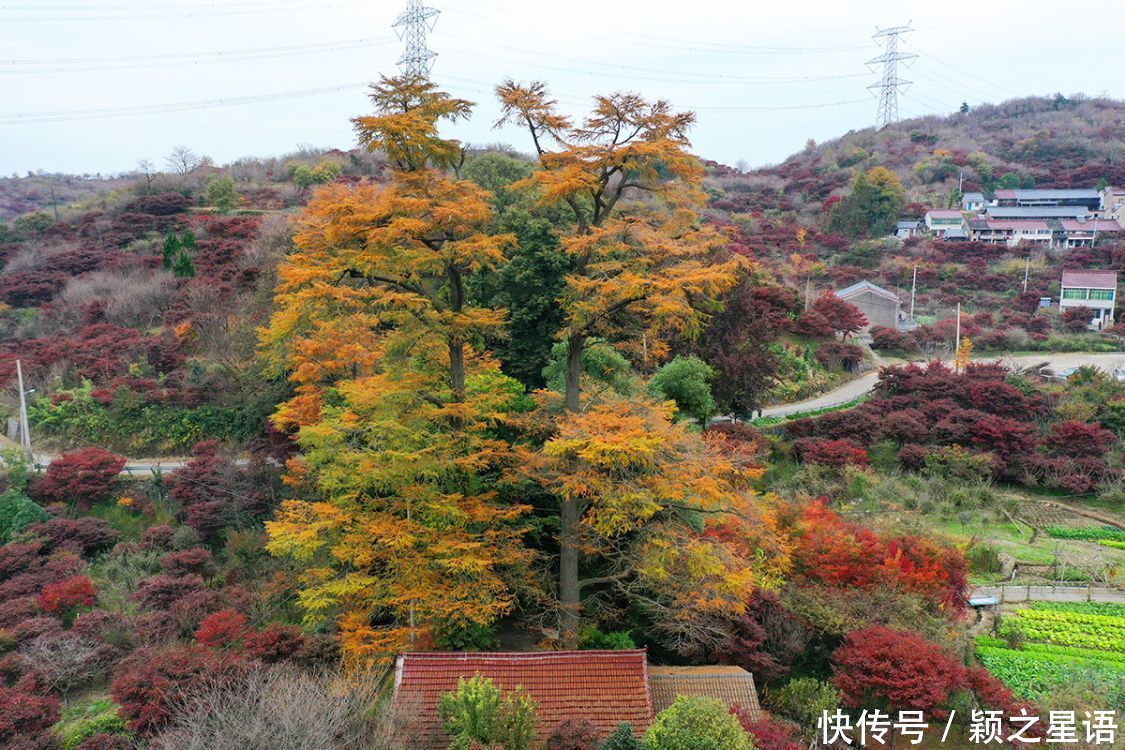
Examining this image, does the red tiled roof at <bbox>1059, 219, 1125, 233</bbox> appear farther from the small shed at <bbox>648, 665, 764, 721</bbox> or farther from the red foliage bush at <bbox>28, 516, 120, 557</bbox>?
the red foliage bush at <bbox>28, 516, 120, 557</bbox>

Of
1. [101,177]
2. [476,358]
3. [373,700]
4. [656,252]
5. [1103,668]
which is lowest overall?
[1103,668]

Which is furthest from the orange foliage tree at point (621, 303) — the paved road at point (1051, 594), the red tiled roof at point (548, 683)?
the paved road at point (1051, 594)

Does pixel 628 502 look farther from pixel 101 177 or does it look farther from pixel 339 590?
pixel 101 177

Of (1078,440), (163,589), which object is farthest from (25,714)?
(1078,440)

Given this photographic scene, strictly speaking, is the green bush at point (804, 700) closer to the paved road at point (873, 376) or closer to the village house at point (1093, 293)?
the paved road at point (873, 376)

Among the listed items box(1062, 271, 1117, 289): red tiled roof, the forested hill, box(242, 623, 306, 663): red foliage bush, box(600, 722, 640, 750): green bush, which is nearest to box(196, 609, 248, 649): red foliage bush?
box(242, 623, 306, 663): red foliage bush

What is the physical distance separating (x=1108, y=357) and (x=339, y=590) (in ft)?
110

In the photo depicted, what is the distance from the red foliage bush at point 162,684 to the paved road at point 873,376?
18725 mm

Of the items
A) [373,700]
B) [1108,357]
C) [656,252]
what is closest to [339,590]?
[373,700]

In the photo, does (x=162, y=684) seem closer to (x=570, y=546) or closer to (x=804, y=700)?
(x=570, y=546)

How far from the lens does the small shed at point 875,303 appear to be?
34.4m

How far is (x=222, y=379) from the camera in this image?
22.7m

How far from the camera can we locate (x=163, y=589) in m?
14.9

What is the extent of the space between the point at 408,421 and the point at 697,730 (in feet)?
20.8
